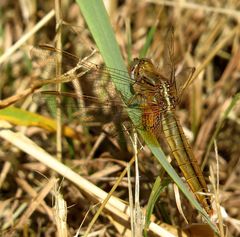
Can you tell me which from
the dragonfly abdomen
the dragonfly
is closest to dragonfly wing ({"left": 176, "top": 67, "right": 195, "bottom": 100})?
the dragonfly

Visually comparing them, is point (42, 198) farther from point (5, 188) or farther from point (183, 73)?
point (183, 73)

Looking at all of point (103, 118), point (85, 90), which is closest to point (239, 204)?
point (103, 118)

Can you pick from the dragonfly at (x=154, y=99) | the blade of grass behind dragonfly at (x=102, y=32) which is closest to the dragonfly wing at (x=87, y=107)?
the dragonfly at (x=154, y=99)

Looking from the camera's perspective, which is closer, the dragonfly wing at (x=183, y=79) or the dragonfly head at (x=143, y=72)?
the dragonfly head at (x=143, y=72)

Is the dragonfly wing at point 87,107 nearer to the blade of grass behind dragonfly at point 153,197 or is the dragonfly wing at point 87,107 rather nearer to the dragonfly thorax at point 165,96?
the dragonfly thorax at point 165,96

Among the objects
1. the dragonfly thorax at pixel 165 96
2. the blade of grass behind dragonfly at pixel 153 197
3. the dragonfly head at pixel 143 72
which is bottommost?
the blade of grass behind dragonfly at pixel 153 197
